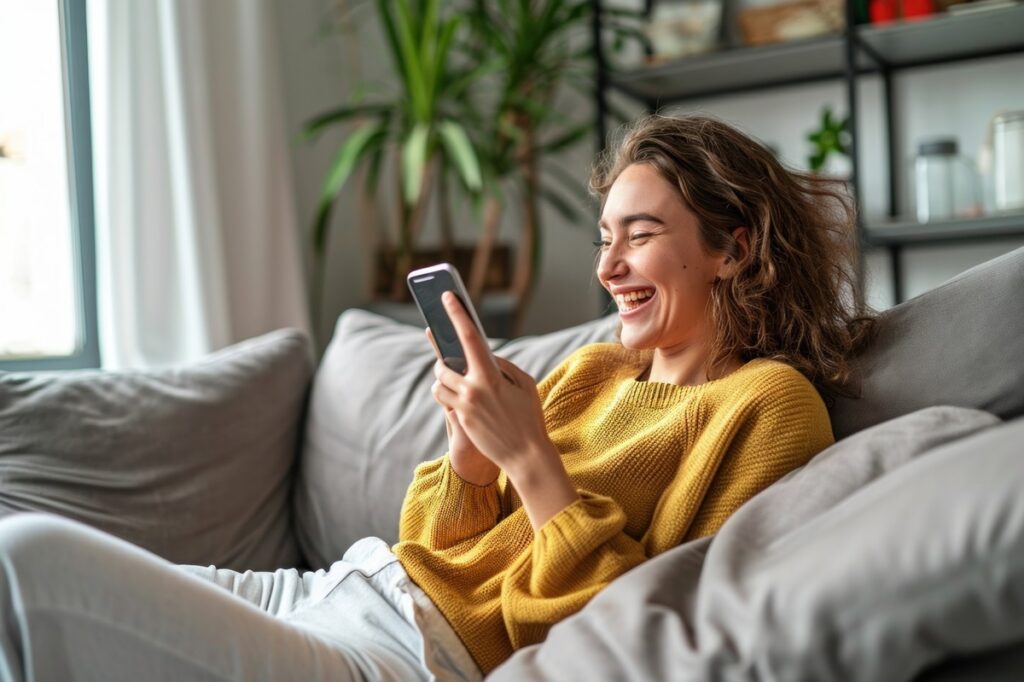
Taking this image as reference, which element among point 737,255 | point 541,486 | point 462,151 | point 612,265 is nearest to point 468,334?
point 541,486

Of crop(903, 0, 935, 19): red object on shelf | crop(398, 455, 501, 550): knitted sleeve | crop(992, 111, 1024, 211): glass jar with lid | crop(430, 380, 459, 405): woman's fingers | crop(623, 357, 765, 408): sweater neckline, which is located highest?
crop(903, 0, 935, 19): red object on shelf

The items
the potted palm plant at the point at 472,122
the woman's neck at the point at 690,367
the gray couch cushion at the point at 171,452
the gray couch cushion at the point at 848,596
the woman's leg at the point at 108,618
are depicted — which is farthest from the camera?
the potted palm plant at the point at 472,122

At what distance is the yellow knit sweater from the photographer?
109 centimetres

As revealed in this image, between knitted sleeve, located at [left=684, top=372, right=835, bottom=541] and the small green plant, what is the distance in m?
1.78

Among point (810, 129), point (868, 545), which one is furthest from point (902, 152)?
point (868, 545)

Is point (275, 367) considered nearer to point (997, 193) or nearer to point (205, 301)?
point (205, 301)

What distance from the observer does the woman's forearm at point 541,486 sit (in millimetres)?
1104

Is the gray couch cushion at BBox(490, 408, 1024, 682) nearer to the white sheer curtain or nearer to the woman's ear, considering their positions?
the woman's ear

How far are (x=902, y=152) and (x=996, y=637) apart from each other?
2.41 meters

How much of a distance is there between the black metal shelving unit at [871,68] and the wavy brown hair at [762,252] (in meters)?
1.07

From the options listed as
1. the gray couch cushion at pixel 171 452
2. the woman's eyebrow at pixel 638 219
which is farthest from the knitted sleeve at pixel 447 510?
the gray couch cushion at pixel 171 452

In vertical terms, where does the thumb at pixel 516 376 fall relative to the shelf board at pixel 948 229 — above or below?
below

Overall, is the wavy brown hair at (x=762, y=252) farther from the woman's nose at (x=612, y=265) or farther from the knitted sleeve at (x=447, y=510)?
the knitted sleeve at (x=447, y=510)

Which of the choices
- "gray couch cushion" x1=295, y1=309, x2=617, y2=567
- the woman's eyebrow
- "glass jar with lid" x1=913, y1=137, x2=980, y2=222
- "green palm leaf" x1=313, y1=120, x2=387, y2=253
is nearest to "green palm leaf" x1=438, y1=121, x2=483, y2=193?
"green palm leaf" x1=313, y1=120, x2=387, y2=253
